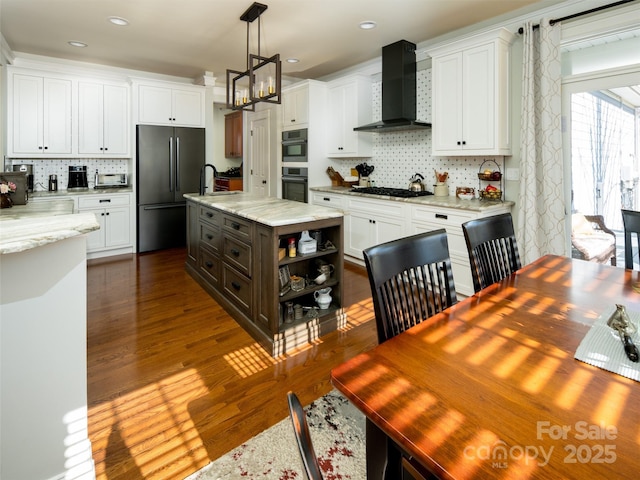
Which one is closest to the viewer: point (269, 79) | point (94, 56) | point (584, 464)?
point (584, 464)

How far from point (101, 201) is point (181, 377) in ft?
12.2

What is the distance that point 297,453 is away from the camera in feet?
5.29

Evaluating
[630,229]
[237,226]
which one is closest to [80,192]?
[237,226]

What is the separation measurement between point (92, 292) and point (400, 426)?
3909 millimetres

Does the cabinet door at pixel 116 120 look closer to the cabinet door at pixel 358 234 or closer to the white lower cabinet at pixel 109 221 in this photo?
the white lower cabinet at pixel 109 221

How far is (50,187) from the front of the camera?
5.04m

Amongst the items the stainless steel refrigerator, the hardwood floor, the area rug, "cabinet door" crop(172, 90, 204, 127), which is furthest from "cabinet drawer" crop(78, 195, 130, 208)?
the area rug

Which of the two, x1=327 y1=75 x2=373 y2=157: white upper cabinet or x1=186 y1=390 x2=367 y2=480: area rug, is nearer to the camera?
x1=186 y1=390 x2=367 y2=480: area rug

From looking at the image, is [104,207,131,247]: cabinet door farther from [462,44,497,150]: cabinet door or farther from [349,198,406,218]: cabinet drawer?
[462,44,497,150]: cabinet door

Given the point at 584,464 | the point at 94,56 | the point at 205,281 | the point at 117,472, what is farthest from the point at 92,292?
the point at 584,464

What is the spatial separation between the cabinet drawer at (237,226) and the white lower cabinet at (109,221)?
9.14ft

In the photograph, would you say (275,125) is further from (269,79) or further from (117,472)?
(117,472)

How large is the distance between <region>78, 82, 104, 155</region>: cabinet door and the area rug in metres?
4.85

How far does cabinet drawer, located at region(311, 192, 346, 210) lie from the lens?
4853 millimetres
